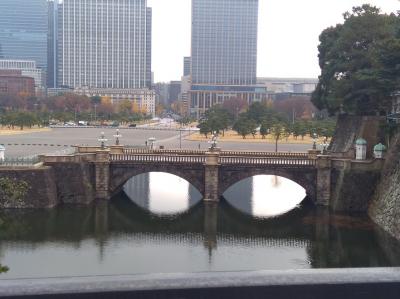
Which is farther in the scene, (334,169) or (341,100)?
(341,100)

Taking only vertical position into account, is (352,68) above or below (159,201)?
above

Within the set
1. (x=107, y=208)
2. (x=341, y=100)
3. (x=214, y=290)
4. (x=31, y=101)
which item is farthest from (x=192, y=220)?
(x=31, y=101)

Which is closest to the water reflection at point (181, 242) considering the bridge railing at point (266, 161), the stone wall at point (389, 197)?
the stone wall at point (389, 197)

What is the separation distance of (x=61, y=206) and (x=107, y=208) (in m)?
3.80

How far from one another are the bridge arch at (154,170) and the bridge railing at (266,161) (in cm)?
256

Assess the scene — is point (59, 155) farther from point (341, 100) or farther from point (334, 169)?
point (341, 100)

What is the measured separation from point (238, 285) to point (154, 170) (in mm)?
37876

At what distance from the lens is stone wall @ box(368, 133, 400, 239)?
121 ft

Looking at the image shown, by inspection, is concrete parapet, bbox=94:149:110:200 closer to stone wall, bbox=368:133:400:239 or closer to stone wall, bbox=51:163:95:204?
stone wall, bbox=51:163:95:204

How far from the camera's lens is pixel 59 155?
47969 millimetres

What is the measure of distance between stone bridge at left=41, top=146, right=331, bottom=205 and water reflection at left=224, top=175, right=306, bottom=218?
288 cm

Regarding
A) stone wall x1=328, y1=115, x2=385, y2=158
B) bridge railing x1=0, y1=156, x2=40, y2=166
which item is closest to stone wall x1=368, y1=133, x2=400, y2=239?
stone wall x1=328, y1=115, x2=385, y2=158

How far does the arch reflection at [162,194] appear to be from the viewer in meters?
48.4

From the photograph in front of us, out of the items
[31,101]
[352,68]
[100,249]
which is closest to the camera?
[100,249]
